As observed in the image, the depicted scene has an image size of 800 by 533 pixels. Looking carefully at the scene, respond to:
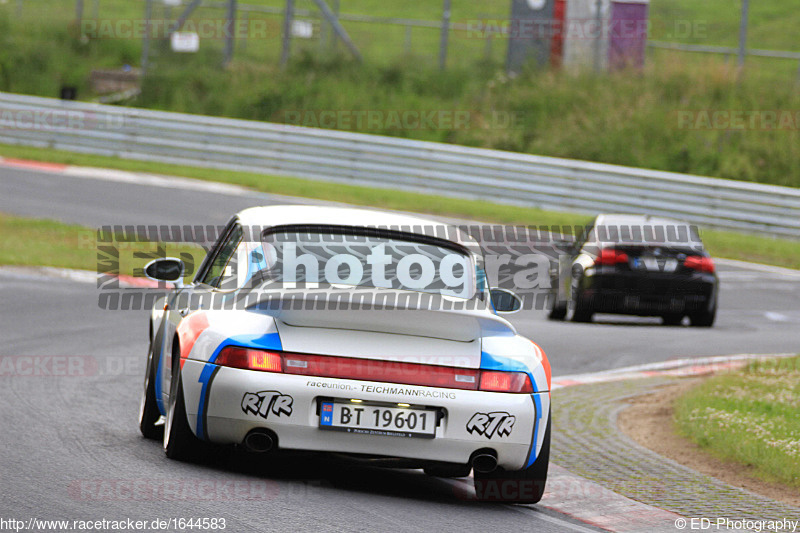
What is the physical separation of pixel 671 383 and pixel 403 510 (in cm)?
693

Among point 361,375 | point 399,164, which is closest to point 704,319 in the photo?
point 361,375

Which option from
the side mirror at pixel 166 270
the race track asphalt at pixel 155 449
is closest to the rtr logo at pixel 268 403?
the race track asphalt at pixel 155 449

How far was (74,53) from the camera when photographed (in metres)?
37.7

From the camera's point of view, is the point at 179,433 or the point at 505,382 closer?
the point at 505,382

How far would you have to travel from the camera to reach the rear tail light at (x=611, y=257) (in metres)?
15.6

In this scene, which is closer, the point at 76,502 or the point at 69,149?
the point at 76,502

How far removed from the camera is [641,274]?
51.1ft

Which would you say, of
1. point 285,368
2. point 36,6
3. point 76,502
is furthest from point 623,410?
point 36,6

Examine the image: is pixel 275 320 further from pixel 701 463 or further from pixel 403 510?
pixel 701 463

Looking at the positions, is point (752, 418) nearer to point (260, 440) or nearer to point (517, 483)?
point (517, 483)

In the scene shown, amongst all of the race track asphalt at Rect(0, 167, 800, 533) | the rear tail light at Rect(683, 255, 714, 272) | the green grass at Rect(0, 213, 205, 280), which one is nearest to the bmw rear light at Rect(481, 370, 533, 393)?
the race track asphalt at Rect(0, 167, 800, 533)

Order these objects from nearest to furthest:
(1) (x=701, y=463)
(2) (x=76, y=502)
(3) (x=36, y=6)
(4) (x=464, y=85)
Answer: (2) (x=76, y=502), (1) (x=701, y=463), (4) (x=464, y=85), (3) (x=36, y=6)

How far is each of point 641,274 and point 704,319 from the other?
1287mm

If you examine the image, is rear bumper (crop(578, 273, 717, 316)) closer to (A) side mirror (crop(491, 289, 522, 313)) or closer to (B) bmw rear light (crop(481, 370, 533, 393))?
(A) side mirror (crop(491, 289, 522, 313))
